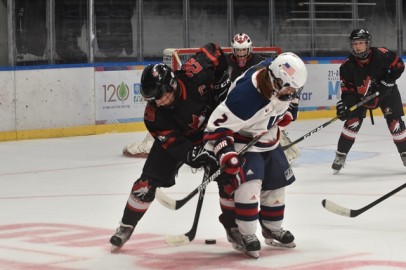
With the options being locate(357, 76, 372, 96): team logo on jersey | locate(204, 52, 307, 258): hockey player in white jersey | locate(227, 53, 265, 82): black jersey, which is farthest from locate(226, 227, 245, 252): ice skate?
locate(357, 76, 372, 96): team logo on jersey

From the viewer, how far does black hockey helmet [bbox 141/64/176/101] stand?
180 inches

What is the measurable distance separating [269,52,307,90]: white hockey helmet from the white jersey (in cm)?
12

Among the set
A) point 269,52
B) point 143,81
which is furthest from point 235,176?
point 269,52

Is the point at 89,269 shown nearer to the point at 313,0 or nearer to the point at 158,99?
the point at 158,99

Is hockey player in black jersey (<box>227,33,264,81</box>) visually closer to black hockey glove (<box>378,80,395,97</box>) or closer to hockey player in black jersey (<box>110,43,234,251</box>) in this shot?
black hockey glove (<box>378,80,395,97</box>)

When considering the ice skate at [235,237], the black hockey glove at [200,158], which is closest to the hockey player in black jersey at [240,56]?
the ice skate at [235,237]

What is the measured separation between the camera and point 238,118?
4.48 meters

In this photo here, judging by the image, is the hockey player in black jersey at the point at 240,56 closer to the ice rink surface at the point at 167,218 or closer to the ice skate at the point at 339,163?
the ice rink surface at the point at 167,218

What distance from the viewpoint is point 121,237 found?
4.81 meters

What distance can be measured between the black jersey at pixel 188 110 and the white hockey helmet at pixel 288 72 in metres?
0.43

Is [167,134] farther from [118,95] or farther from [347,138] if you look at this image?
[118,95]

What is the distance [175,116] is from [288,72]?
0.59 metres

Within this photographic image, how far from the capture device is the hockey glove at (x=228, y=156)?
4.40m

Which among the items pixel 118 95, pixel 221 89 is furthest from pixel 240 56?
pixel 118 95
